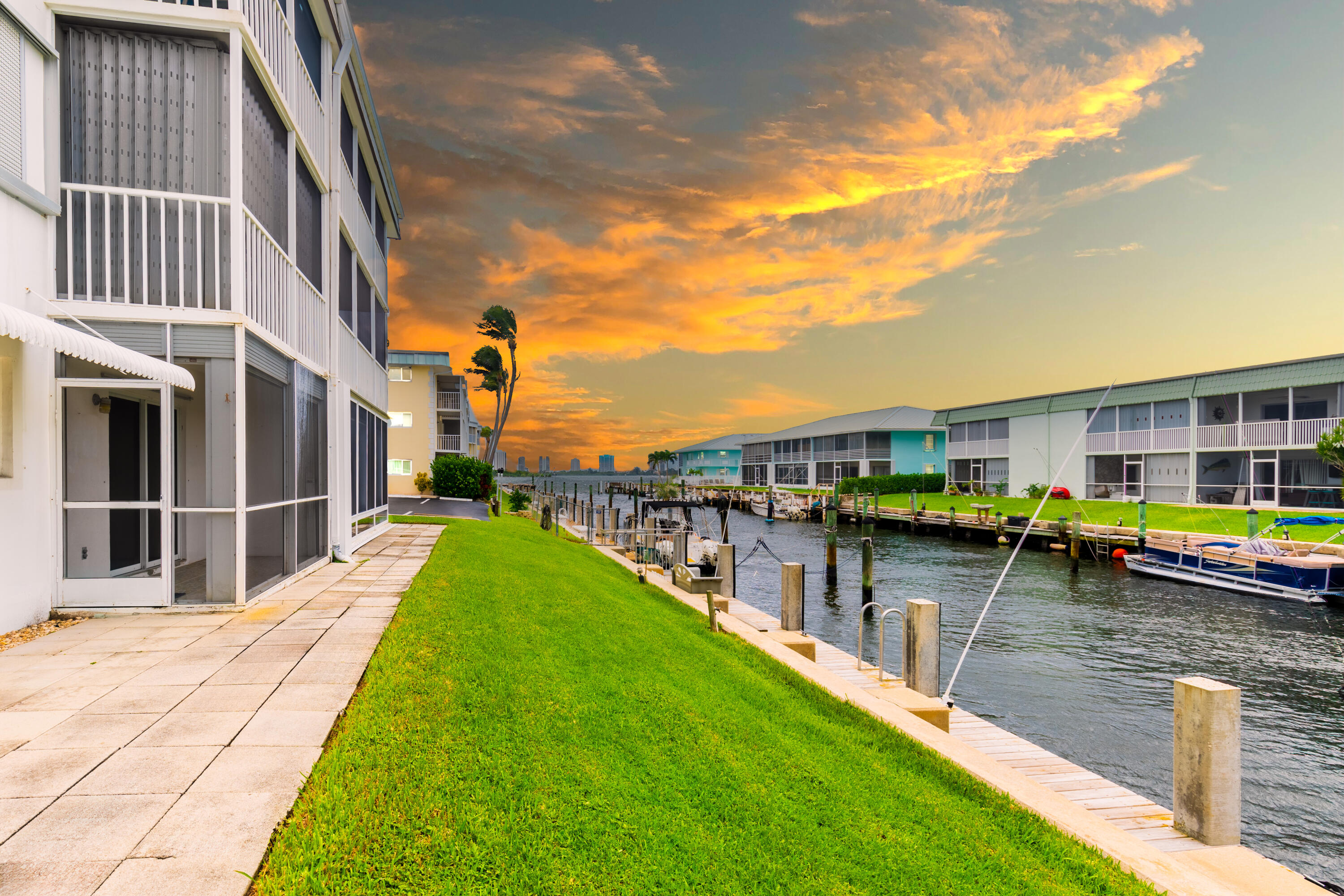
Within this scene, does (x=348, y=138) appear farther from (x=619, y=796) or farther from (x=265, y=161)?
(x=619, y=796)

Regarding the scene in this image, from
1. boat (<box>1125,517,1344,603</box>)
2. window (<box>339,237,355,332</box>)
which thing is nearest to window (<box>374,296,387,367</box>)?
window (<box>339,237,355,332</box>)

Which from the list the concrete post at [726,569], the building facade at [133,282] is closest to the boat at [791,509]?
the concrete post at [726,569]

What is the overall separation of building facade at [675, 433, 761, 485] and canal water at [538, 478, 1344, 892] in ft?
270

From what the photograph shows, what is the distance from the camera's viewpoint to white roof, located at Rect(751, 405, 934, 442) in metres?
63.1

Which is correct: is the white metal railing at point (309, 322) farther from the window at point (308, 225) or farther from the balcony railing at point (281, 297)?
the window at point (308, 225)

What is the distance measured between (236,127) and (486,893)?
878cm

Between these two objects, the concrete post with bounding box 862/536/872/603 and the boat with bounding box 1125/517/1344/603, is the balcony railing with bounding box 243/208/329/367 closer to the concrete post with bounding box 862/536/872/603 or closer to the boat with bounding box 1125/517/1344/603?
the concrete post with bounding box 862/536/872/603

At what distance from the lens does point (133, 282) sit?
767 cm

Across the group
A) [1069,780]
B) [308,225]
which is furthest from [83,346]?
[1069,780]

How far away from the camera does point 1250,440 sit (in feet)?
107

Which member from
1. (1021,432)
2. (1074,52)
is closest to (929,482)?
(1021,432)

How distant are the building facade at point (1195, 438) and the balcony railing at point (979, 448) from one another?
18cm

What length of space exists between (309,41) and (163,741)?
12024 millimetres

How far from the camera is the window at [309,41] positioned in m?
10.6
